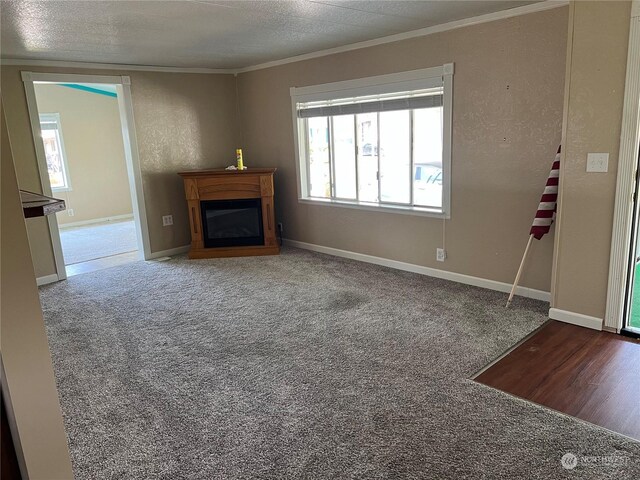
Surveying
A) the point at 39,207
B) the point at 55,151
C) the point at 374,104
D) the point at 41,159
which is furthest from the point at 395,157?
the point at 55,151

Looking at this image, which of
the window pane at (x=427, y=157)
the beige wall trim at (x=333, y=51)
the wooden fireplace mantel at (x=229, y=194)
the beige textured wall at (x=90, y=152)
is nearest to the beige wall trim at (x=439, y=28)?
the beige wall trim at (x=333, y=51)

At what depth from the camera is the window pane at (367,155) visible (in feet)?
15.2

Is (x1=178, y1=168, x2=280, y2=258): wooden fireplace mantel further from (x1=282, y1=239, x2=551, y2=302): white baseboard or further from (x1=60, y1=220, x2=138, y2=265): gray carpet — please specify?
(x1=60, y1=220, x2=138, y2=265): gray carpet

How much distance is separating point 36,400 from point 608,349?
299cm

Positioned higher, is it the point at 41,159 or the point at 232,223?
the point at 41,159

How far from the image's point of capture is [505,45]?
3.49 metres

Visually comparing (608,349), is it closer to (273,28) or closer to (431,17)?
(431,17)

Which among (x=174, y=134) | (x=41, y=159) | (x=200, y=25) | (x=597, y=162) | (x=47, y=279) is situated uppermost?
(x=200, y=25)

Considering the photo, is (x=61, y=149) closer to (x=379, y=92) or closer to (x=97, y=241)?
(x=97, y=241)

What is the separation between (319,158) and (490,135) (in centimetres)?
208

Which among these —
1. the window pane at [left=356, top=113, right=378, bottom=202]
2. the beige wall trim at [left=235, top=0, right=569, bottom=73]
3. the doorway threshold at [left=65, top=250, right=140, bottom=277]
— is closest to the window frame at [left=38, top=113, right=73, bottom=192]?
the doorway threshold at [left=65, top=250, right=140, bottom=277]

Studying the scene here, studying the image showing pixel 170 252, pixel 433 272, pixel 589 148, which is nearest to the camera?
Result: pixel 589 148

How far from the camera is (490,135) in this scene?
3717mm

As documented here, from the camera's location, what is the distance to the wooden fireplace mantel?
17.4 ft
